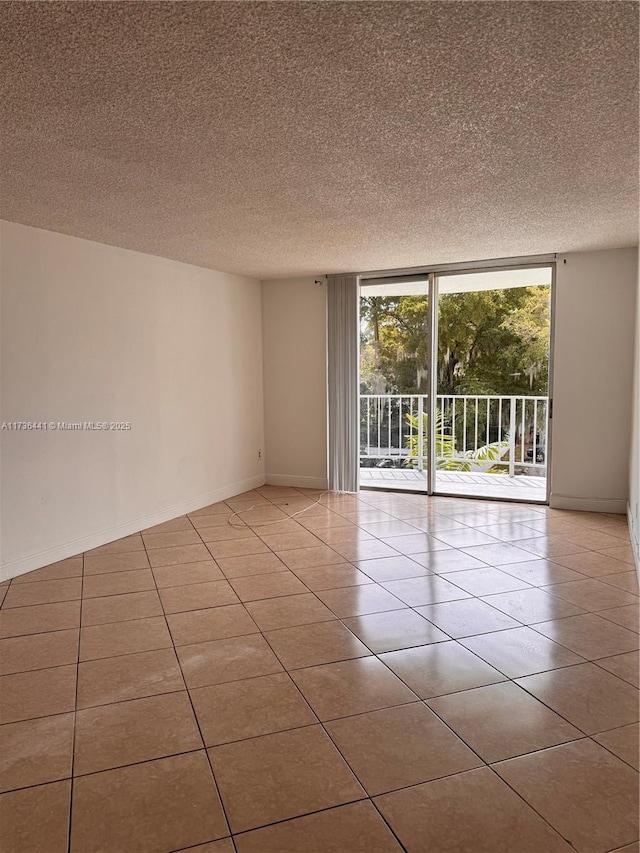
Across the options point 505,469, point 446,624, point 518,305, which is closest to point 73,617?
point 446,624

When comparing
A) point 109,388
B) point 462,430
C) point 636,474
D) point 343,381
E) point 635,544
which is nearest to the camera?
point 635,544

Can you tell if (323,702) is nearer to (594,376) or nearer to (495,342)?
(594,376)

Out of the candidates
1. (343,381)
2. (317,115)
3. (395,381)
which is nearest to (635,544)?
(395,381)

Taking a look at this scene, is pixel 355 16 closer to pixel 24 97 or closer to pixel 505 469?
pixel 24 97

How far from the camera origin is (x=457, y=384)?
27.6 ft

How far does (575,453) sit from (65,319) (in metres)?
4.53

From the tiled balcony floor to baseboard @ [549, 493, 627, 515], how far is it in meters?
1.16

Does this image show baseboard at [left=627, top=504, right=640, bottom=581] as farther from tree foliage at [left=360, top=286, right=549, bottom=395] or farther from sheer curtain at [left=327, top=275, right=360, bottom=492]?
tree foliage at [left=360, top=286, right=549, bottom=395]

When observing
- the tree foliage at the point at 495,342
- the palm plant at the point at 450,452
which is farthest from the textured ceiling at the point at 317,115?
the tree foliage at the point at 495,342

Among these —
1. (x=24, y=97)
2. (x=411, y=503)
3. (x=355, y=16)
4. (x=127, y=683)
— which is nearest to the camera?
(x=355, y=16)

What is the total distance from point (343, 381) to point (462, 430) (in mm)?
2183

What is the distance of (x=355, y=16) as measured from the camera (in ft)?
5.19

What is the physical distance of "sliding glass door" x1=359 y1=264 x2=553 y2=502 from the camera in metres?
6.18

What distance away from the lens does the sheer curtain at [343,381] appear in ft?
20.2
